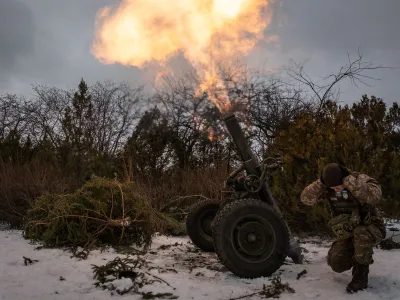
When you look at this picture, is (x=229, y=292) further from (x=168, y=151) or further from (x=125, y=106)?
(x=125, y=106)

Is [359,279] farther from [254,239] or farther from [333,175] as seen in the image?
[254,239]

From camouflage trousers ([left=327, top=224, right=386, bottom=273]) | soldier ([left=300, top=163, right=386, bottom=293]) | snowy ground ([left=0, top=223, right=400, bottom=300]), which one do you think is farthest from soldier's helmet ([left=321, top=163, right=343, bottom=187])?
snowy ground ([left=0, top=223, right=400, bottom=300])

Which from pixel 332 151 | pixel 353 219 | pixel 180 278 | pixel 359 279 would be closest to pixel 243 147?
pixel 353 219

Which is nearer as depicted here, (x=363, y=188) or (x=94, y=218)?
(x=363, y=188)

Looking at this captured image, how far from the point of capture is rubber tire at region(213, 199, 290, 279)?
13.1 feet

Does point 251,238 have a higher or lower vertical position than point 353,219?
lower

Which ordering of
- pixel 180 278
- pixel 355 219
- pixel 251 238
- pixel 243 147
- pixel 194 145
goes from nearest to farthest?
pixel 355 219 < pixel 180 278 < pixel 251 238 < pixel 243 147 < pixel 194 145

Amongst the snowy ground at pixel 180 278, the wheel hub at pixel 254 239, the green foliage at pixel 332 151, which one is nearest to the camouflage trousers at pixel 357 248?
the snowy ground at pixel 180 278

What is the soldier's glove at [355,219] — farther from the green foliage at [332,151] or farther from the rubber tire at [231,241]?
the green foliage at [332,151]

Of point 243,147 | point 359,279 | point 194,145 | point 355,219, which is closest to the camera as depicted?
point 359,279

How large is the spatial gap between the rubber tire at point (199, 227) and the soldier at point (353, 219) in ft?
5.95

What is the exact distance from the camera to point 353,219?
3.74 metres

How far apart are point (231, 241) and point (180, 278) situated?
65 cm

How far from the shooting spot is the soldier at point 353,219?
358 centimetres
